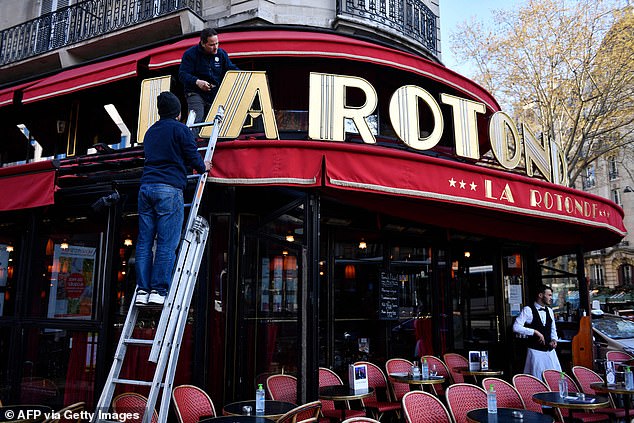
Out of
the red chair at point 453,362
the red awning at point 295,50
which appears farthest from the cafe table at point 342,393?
the red awning at point 295,50

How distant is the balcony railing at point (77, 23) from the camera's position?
10.2 m

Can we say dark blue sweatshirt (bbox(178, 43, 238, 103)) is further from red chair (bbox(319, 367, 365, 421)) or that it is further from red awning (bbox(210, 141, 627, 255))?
red chair (bbox(319, 367, 365, 421))

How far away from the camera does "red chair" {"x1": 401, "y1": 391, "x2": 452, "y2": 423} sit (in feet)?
15.7

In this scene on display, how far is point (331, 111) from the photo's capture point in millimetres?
6129

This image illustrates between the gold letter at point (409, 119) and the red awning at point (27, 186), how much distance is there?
4.29 meters

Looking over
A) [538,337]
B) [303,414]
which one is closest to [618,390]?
[538,337]

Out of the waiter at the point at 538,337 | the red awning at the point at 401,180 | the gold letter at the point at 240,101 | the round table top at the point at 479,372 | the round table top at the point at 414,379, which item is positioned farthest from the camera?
the waiter at the point at 538,337

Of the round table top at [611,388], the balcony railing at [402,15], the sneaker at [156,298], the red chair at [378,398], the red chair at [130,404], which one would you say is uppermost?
the balcony railing at [402,15]

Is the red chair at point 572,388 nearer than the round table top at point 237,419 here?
No

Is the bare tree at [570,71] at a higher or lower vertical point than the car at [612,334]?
higher

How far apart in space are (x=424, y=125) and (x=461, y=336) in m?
4.23

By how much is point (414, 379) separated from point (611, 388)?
239cm

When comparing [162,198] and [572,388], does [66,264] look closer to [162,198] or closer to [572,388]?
[162,198]

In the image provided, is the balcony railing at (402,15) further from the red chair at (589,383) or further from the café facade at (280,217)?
the red chair at (589,383)
